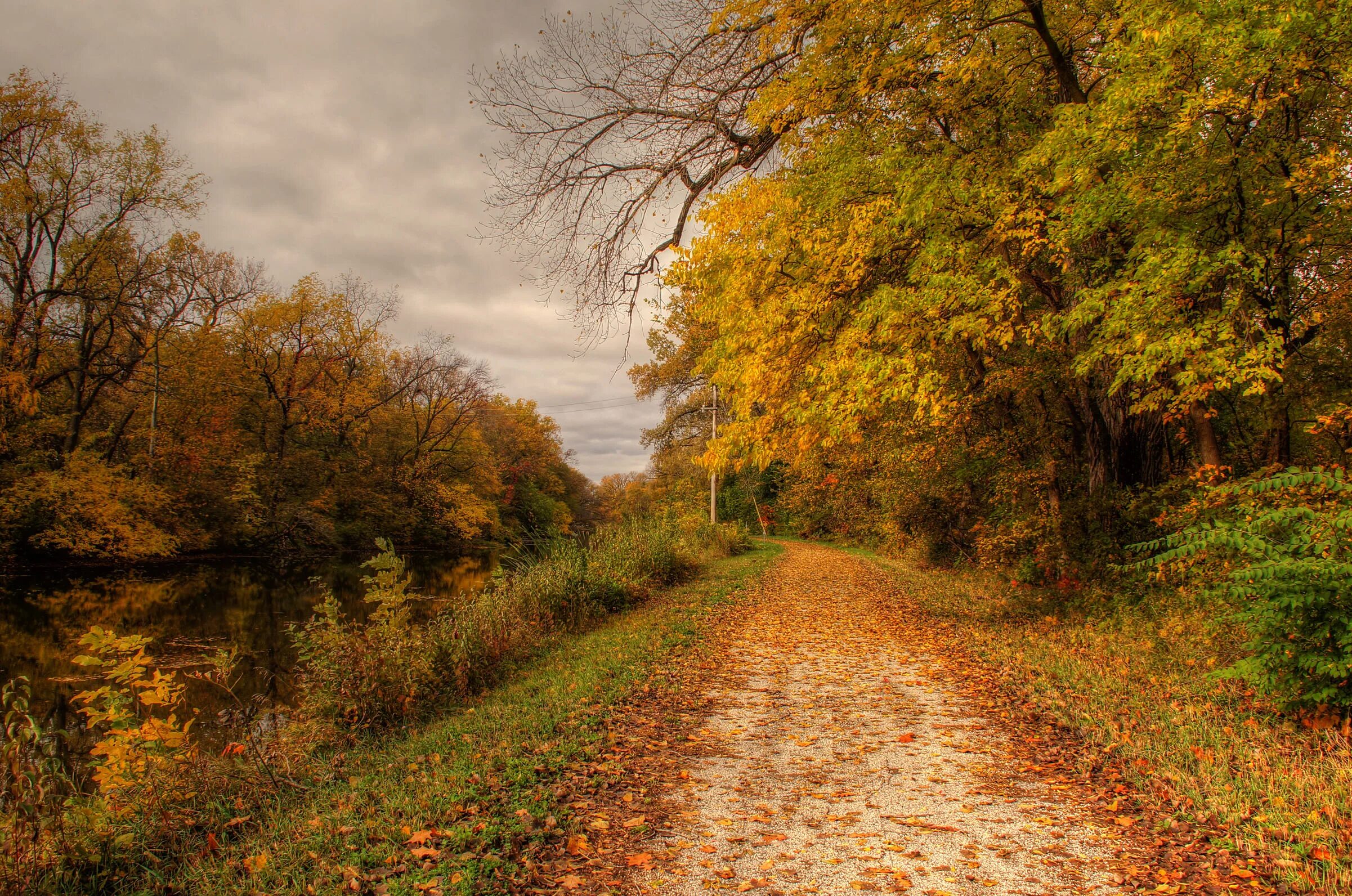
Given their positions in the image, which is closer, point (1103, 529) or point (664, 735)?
point (664, 735)

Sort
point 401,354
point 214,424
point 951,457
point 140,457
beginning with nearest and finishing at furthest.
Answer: point 951,457
point 140,457
point 214,424
point 401,354

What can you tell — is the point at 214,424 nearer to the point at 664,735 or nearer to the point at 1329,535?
the point at 664,735

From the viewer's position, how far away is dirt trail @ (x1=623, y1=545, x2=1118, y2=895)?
9.78ft

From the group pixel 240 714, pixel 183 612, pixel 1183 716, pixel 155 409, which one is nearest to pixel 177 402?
pixel 155 409

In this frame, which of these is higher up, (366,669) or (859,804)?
(366,669)

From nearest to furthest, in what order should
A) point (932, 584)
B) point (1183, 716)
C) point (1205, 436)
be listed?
point (1183, 716)
point (1205, 436)
point (932, 584)

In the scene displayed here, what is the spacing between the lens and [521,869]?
3.07 metres

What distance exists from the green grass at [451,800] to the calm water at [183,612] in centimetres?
200

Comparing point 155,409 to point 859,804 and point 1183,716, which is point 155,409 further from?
point 1183,716

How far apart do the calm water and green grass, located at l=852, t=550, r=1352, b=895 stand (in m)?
6.64

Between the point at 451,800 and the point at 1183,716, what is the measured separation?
530cm

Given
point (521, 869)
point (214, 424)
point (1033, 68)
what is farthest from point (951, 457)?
point (214, 424)

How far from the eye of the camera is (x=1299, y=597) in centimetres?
399

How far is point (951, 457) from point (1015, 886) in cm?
1112
